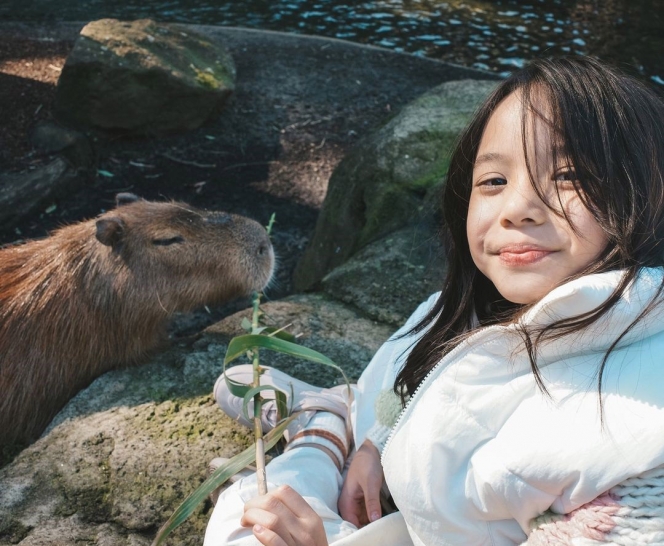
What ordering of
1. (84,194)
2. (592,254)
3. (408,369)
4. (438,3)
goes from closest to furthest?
(592,254) → (408,369) → (84,194) → (438,3)

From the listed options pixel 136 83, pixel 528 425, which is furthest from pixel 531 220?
pixel 136 83

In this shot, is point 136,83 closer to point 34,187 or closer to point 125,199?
point 34,187

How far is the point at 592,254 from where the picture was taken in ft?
4.97

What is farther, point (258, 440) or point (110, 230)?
point (110, 230)

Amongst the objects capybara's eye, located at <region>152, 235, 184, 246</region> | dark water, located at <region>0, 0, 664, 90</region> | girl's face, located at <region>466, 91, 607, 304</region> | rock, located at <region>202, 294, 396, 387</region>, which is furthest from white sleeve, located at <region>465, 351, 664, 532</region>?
dark water, located at <region>0, 0, 664, 90</region>

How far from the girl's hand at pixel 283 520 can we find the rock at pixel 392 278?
1525 millimetres

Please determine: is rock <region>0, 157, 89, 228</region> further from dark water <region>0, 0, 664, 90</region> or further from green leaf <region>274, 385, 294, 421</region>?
green leaf <region>274, 385, 294, 421</region>

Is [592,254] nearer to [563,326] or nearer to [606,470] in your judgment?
[563,326]

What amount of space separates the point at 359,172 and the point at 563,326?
9.26 ft

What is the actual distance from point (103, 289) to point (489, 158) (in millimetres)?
1976

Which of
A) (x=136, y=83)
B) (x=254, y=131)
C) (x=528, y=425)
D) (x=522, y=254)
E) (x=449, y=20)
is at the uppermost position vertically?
(x=522, y=254)

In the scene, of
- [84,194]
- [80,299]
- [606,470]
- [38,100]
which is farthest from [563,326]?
[38,100]

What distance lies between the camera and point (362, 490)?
1963 mm

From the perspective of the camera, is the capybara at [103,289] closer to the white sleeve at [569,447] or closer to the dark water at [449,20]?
the white sleeve at [569,447]
